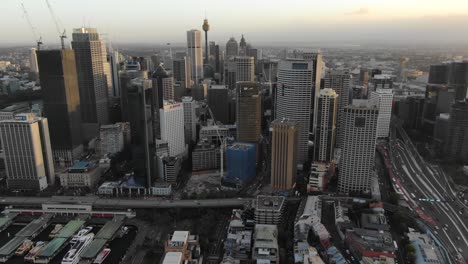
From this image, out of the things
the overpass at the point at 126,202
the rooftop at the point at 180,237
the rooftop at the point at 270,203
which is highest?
the rooftop at the point at 270,203

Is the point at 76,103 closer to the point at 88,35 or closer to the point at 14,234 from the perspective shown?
the point at 88,35

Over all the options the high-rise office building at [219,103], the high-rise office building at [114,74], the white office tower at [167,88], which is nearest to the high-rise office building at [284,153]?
the high-rise office building at [219,103]

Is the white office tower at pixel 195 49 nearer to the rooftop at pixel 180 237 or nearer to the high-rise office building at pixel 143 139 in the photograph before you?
the high-rise office building at pixel 143 139

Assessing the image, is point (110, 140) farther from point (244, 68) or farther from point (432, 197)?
point (432, 197)

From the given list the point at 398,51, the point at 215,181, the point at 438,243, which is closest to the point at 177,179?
the point at 215,181

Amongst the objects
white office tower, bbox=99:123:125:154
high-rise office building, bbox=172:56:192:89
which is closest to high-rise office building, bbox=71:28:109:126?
white office tower, bbox=99:123:125:154
